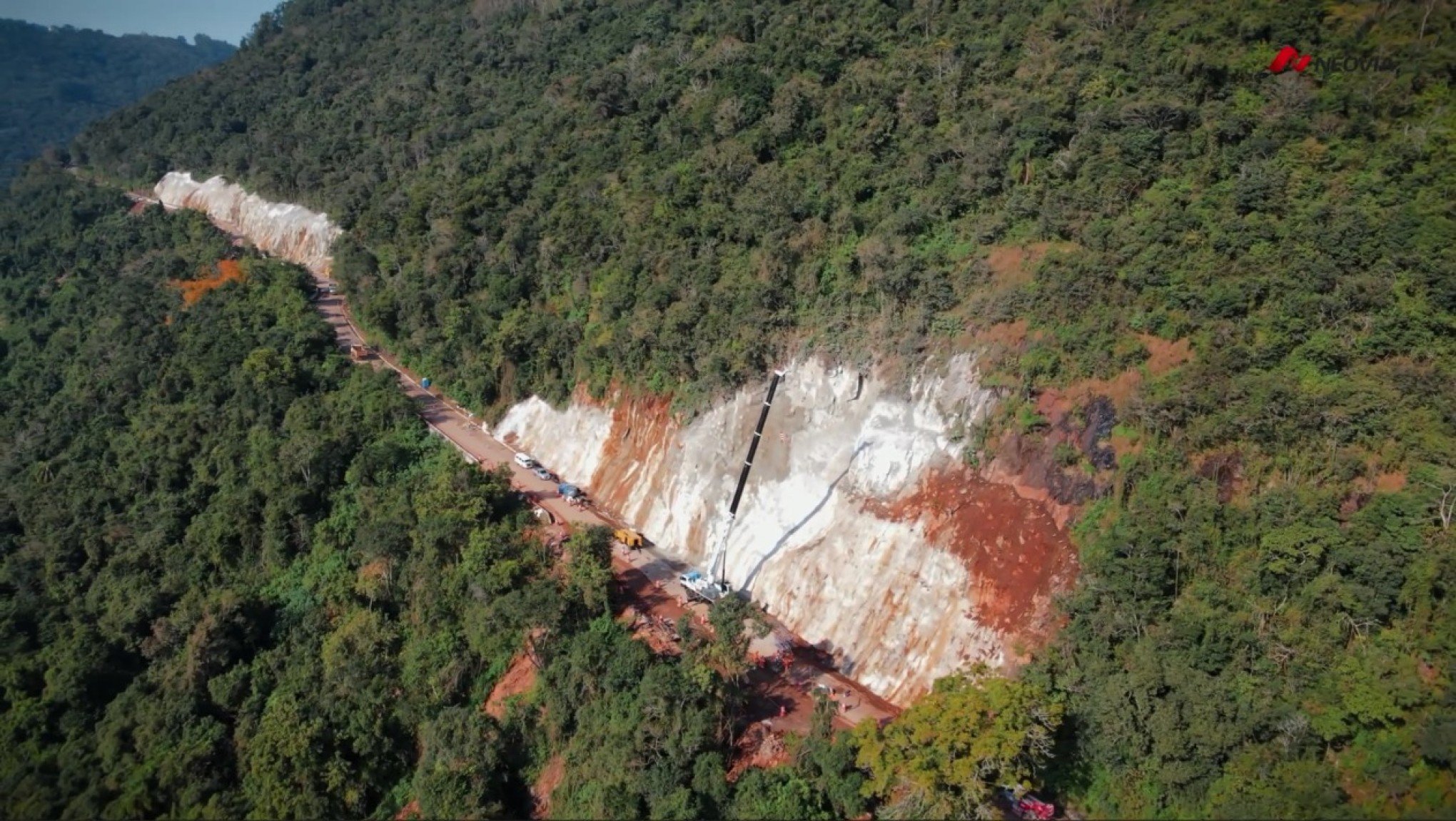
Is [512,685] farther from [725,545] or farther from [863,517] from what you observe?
[863,517]

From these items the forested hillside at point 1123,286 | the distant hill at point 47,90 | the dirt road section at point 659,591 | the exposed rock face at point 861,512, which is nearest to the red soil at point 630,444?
the exposed rock face at point 861,512

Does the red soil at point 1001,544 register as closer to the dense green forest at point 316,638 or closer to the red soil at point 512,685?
the dense green forest at point 316,638

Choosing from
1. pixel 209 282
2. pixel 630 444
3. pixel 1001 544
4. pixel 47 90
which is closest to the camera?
pixel 1001 544

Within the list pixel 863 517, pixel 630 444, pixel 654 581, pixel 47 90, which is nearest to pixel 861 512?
pixel 863 517

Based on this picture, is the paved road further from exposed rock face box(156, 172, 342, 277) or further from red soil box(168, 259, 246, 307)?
exposed rock face box(156, 172, 342, 277)

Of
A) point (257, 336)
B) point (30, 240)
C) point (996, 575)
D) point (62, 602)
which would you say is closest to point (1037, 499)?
point (996, 575)

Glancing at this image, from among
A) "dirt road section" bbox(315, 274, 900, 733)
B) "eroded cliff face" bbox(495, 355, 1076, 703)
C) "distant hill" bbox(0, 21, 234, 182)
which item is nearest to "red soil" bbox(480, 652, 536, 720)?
"dirt road section" bbox(315, 274, 900, 733)
